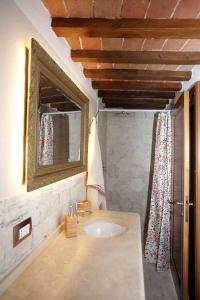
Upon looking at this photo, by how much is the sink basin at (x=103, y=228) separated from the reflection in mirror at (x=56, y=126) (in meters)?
0.54

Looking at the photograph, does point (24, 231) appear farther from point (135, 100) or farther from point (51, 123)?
point (135, 100)

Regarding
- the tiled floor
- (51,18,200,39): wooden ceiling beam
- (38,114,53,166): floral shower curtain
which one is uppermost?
(51,18,200,39): wooden ceiling beam

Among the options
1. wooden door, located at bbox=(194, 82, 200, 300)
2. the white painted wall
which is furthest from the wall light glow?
wooden door, located at bbox=(194, 82, 200, 300)

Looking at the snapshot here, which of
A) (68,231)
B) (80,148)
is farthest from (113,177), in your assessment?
(68,231)

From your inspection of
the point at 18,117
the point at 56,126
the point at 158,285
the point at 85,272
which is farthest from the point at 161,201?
the point at 18,117

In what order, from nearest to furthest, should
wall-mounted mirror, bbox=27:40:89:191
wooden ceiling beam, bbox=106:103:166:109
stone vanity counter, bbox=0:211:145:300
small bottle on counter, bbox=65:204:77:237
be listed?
1. stone vanity counter, bbox=0:211:145:300
2. wall-mounted mirror, bbox=27:40:89:191
3. small bottle on counter, bbox=65:204:77:237
4. wooden ceiling beam, bbox=106:103:166:109

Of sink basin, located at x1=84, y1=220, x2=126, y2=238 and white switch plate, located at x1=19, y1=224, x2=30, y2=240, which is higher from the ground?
white switch plate, located at x1=19, y1=224, x2=30, y2=240

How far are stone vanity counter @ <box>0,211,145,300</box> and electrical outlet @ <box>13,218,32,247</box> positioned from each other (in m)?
0.15

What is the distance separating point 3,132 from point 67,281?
0.68m

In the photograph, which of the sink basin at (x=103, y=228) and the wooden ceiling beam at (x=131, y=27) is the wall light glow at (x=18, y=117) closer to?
the wooden ceiling beam at (x=131, y=27)

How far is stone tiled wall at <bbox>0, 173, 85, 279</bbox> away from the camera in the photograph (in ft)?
3.15

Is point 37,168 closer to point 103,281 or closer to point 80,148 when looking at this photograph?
point 103,281

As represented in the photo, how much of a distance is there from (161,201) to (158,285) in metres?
0.93

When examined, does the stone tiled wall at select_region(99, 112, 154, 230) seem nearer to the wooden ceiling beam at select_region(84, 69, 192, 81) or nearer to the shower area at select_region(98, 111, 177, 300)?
the shower area at select_region(98, 111, 177, 300)
